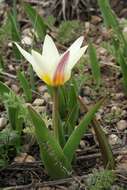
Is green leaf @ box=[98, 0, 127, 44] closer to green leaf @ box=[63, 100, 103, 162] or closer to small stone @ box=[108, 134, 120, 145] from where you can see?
small stone @ box=[108, 134, 120, 145]

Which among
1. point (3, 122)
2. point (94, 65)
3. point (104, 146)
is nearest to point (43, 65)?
point (104, 146)

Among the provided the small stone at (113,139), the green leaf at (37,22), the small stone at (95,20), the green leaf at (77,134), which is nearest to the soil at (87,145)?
the small stone at (113,139)

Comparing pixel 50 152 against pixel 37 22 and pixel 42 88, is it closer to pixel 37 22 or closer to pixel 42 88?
pixel 42 88

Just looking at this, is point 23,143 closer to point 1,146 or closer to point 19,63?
point 1,146

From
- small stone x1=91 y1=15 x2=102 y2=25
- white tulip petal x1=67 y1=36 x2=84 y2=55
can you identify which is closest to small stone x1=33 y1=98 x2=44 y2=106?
white tulip petal x1=67 y1=36 x2=84 y2=55

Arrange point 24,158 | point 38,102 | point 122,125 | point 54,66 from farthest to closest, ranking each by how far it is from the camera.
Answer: point 38,102 < point 122,125 < point 24,158 < point 54,66

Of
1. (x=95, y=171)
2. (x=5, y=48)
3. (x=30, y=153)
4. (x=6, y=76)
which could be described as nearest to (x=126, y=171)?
(x=95, y=171)
